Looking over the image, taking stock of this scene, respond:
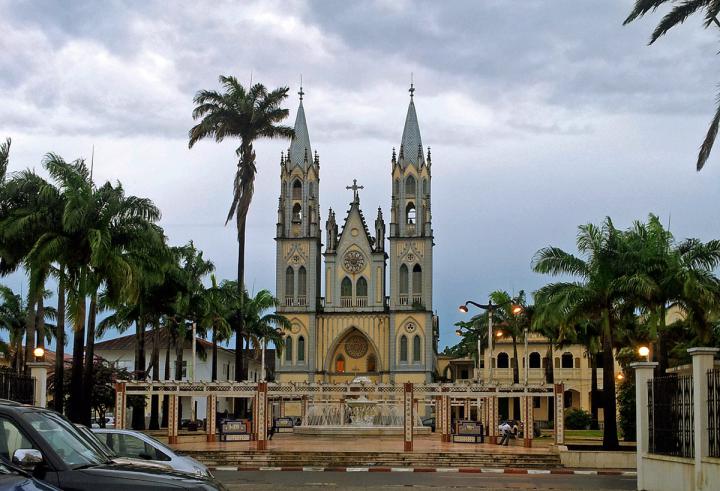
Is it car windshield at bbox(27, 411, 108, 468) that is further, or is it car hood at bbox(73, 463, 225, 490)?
car windshield at bbox(27, 411, 108, 468)

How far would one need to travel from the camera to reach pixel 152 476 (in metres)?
8.30

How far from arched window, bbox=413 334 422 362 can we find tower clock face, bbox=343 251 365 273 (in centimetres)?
807

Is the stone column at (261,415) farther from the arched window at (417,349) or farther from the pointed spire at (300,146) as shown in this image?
the pointed spire at (300,146)

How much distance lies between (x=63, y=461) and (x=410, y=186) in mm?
76653

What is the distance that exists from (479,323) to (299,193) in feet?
64.3

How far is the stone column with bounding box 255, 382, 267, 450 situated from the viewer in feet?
107

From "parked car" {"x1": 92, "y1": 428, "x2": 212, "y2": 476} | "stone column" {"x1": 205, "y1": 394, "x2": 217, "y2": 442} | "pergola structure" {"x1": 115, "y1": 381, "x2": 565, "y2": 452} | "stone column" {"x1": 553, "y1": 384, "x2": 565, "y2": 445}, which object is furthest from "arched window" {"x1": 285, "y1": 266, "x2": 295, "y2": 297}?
"parked car" {"x1": 92, "y1": 428, "x2": 212, "y2": 476}

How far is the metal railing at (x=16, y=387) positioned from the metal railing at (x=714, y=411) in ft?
39.4

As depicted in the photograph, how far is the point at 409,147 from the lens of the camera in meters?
85.7

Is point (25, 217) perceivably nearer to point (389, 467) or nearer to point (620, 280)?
point (389, 467)

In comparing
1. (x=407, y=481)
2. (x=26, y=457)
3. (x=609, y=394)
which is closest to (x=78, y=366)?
(x=407, y=481)

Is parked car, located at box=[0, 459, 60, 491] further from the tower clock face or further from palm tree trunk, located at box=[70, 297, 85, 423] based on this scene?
the tower clock face

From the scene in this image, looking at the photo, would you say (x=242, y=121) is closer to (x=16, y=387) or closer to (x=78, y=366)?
(x=78, y=366)

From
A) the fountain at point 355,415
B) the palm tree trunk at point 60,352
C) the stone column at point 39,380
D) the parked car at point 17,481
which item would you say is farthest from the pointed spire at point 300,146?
the parked car at point 17,481
